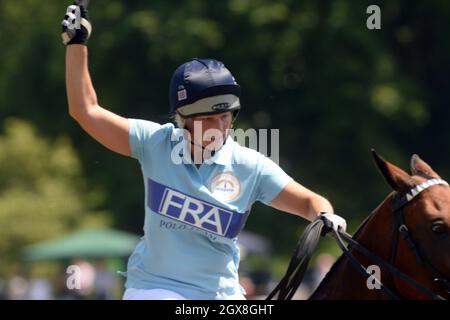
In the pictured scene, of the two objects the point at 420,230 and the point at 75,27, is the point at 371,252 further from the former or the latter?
the point at 75,27

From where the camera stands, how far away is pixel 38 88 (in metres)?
30.6

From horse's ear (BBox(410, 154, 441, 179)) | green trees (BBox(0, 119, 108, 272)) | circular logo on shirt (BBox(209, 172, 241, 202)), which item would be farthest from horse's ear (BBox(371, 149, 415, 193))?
green trees (BBox(0, 119, 108, 272))

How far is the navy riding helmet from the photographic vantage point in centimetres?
565

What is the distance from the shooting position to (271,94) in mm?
27953

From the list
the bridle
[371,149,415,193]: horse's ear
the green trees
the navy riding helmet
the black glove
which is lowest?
the green trees

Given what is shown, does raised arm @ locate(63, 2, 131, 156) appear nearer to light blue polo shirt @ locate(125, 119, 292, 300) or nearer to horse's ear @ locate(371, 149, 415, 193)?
light blue polo shirt @ locate(125, 119, 292, 300)

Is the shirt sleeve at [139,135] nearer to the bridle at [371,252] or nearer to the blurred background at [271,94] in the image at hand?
the bridle at [371,252]

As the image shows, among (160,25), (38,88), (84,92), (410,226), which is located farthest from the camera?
(38,88)

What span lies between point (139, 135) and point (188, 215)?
468mm

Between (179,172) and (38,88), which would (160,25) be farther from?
(179,172)

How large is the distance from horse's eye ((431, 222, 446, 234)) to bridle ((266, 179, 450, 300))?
0.45 ft

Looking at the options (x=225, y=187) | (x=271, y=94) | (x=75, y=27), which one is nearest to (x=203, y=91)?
(x=225, y=187)
